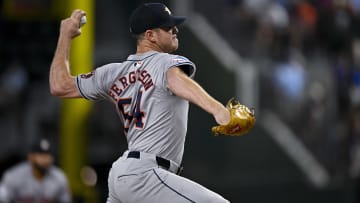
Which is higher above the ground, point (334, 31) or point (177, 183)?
point (177, 183)

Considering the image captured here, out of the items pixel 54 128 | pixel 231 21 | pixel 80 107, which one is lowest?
pixel 54 128

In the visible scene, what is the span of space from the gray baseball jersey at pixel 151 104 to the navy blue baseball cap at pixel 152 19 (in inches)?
6.8

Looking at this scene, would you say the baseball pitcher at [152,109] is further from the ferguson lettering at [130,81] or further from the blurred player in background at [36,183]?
the blurred player in background at [36,183]

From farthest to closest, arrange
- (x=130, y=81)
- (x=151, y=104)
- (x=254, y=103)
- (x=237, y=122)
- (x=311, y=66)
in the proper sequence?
(x=311, y=66) → (x=254, y=103) → (x=130, y=81) → (x=151, y=104) → (x=237, y=122)

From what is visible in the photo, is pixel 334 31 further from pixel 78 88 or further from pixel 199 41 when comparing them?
pixel 78 88

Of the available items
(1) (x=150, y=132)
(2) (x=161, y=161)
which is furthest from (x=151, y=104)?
(2) (x=161, y=161)

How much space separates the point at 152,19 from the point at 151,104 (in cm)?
54

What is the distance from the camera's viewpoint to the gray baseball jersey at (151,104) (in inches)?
241

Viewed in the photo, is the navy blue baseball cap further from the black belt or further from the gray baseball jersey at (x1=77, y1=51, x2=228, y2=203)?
the black belt

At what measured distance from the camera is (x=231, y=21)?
1527cm

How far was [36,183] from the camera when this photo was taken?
11.4 meters

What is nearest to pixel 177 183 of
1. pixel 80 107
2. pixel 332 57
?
pixel 80 107

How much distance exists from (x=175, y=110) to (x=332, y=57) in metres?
9.03

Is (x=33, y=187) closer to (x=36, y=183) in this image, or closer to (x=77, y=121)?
(x=36, y=183)
